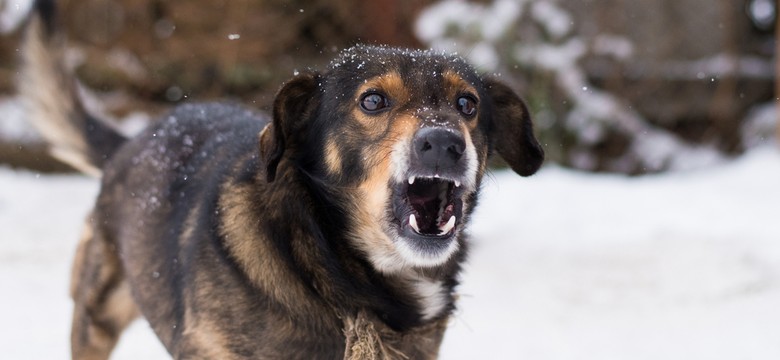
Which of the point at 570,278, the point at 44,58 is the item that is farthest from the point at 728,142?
the point at 44,58

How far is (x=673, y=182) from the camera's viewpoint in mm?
8609

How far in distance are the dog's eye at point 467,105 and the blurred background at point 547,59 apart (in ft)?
18.3

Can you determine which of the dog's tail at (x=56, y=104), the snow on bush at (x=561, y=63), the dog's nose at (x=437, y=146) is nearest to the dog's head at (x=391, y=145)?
the dog's nose at (x=437, y=146)

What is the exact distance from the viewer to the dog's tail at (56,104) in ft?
14.9

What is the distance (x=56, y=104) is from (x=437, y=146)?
8.18 ft

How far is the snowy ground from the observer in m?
5.14

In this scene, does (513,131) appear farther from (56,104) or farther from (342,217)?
(56,104)

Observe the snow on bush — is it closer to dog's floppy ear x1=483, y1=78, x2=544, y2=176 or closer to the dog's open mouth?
dog's floppy ear x1=483, y1=78, x2=544, y2=176

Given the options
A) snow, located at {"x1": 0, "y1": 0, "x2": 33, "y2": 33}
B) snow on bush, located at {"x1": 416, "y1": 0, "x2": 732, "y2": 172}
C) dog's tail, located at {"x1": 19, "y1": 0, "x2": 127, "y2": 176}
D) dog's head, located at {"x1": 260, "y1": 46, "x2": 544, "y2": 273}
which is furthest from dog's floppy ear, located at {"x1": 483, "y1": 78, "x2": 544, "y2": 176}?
snow, located at {"x1": 0, "y1": 0, "x2": 33, "y2": 33}

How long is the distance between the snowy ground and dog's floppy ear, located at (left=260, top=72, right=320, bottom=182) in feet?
3.72

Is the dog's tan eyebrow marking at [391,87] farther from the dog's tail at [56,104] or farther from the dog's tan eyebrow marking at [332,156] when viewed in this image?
the dog's tail at [56,104]

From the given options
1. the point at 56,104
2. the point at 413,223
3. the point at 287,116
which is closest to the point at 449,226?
the point at 413,223

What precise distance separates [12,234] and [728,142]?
7067 millimetres

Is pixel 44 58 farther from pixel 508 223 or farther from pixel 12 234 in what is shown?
pixel 508 223
